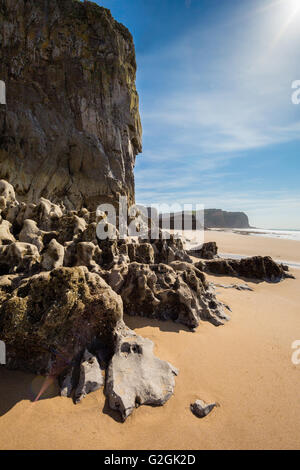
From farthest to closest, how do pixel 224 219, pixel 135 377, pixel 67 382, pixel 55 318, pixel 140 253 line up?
pixel 224 219
pixel 140 253
pixel 55 318
pixel 135 377
pixel 67 382

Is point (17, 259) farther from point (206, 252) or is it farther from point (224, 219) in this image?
point (224, 219)

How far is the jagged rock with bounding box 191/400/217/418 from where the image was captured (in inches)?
107

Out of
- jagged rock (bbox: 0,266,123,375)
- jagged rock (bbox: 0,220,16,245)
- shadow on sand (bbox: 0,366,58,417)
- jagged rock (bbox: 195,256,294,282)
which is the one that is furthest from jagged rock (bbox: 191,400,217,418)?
jagged rock (bbox: 195,256,294,282)

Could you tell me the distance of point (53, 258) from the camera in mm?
4586

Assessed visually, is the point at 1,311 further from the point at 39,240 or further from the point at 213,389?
the point at 213,389

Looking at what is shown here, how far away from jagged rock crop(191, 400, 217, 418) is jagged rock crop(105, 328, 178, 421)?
0.36 metres

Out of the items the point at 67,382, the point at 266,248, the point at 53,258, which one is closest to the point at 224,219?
the point at 266,248

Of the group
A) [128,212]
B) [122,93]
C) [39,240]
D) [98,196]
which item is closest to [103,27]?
[122,93]

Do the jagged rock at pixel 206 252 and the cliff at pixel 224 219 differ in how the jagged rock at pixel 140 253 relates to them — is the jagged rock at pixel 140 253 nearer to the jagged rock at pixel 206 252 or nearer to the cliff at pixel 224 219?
the jagged rock at pixel 206 252

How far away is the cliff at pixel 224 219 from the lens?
108m

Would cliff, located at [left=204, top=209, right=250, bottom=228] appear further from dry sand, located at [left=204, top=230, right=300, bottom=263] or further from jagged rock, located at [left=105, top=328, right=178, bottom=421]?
jagged rock, located at [left=105, top=328, right=178, bottom=421]

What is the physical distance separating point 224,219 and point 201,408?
115439 mm

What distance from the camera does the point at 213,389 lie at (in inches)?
124

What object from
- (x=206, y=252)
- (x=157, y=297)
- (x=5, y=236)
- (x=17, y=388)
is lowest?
(x=17, y=388)
